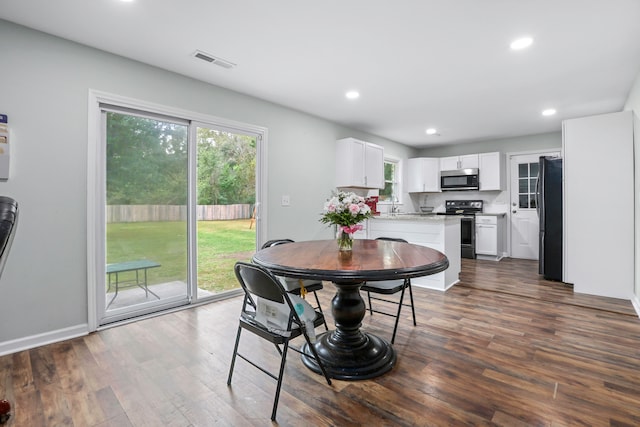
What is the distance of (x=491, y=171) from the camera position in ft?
20.6

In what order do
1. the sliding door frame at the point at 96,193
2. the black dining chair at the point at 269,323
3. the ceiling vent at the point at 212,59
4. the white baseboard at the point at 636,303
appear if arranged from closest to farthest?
the black dining chair at the point at 269,323
the sliding door frame at the point at 96,193
the ceiling vent at the point at 212,59
the white baseboard at the point at 636,303

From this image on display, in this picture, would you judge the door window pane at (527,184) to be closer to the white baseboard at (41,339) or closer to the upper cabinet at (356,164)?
the upper cabinet at (356,164)

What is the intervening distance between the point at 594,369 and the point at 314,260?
6.40 feet

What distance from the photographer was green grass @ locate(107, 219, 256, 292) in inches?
117

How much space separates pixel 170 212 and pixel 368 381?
2467mm

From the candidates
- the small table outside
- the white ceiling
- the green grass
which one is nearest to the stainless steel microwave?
the white ceiling

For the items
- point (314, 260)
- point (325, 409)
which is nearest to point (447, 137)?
point (314, 260)

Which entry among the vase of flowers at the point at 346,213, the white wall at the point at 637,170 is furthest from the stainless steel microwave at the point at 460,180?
the vase of flowers at the point at 346,213

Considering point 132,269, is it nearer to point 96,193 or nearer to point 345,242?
point 96,193

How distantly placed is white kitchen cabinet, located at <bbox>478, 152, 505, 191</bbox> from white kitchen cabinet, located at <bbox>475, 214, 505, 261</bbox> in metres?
0.63

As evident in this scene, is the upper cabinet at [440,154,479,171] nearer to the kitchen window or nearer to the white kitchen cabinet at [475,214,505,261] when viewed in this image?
the kitchen window

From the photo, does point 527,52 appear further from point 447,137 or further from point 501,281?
point 447,137

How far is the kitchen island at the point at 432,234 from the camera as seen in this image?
3920mm

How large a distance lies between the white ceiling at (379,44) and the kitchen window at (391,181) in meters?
2.52
